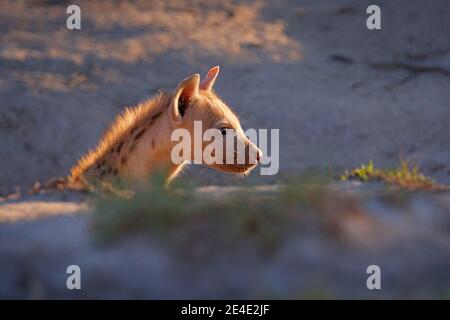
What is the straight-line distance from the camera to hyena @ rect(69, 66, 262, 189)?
5.54 metres

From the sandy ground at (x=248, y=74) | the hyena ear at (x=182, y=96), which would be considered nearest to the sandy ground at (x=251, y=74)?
the sandy ground at (x=248, y=74)

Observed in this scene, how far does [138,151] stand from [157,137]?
15cm

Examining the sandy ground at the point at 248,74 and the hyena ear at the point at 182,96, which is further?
the sandy ground at the point at 248,74

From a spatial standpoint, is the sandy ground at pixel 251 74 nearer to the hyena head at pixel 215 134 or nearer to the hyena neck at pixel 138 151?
the hyena head at pixel 215 134

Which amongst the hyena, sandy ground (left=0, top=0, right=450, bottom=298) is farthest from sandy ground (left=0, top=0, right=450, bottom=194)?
the hyena

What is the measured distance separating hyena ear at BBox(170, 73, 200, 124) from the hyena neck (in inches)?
3.1

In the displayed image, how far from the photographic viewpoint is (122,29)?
11336 mm

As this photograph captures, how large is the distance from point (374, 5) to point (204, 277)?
9.24 m

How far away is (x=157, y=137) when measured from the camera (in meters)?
5.55

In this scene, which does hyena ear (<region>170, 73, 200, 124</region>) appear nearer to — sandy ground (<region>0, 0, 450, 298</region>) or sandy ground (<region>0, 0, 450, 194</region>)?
sandy ground (<region>0, 0, 450, 298</region>)

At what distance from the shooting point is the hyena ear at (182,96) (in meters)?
5.53

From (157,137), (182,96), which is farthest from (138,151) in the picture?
(182,96)

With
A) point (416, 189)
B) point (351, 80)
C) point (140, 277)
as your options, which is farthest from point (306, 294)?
point (351, 80)
